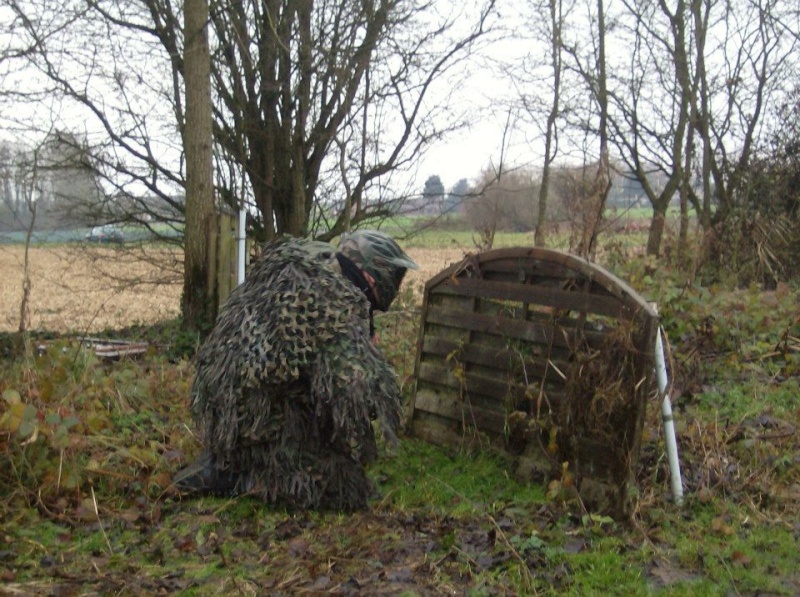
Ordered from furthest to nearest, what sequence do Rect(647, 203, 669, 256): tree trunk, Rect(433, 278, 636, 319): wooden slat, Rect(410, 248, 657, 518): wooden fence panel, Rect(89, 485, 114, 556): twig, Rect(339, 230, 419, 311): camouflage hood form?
1. Rect(647, 203, 669, 256): tree trunk
2. Rect(339, 230, 419, 311): camouflage hood
3. Rect(433, 278, 636, 319): wooden slat
4. Rect(410, 248, 657, 518): wooden fence panel
5. Rect(89, 485, 114, 556): twig

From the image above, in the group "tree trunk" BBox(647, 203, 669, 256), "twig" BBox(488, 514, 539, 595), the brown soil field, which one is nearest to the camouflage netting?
"twig" BBox(488, 514, 539, 595)

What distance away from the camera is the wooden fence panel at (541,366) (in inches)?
194

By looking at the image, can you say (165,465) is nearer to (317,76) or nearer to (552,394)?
(552,394)

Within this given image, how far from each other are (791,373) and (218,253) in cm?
626

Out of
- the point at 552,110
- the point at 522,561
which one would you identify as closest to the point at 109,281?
the point at 552,110

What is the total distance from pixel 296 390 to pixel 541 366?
64.6 inches

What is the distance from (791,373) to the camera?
7.59 m

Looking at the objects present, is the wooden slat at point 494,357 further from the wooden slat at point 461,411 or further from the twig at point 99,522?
the twig at point 99,522

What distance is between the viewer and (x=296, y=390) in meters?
4.89

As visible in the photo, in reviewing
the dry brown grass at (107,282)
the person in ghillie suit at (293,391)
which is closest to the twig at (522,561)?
the person in ghillie suit at (293,391)

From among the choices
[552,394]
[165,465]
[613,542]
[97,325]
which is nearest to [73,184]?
[97,325]

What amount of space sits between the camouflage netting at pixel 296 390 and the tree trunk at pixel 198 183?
5.47m

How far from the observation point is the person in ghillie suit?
188 inches

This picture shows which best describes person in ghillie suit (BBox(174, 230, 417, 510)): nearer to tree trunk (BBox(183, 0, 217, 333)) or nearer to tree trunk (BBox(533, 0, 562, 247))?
tree trunk (BBox(183, 0, 217, 333))
